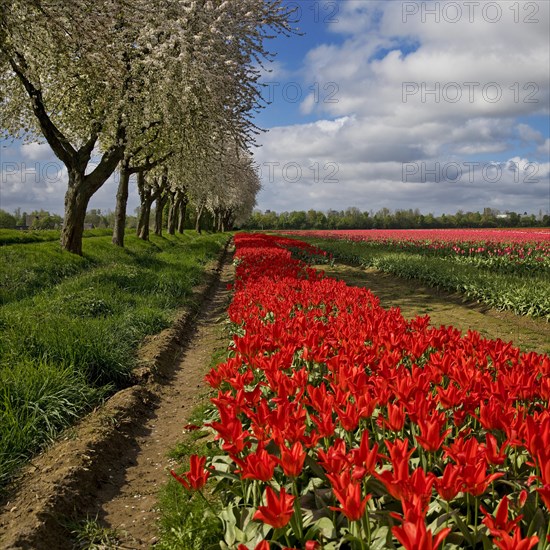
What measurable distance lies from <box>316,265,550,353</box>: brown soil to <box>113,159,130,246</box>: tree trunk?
39.0 ft

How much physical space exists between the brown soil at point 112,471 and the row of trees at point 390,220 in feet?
336

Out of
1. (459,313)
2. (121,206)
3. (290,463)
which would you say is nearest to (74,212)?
(121,206)

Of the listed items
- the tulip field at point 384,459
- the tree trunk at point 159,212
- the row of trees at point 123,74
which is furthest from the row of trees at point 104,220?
the tulip field at point 384,459

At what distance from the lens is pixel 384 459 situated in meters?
3.21

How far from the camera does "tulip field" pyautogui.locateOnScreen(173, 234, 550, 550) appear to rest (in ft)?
7.47

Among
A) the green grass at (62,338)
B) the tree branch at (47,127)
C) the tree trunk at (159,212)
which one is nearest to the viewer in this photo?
the green grass at (62,338)

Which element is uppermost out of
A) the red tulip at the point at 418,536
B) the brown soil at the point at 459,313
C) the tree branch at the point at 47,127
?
the tree branch at the point at 47,127

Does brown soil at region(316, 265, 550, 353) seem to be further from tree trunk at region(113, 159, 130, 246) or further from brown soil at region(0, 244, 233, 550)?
tree trunk at region(113, 159, 130, 246)

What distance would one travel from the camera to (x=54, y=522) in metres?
3.67

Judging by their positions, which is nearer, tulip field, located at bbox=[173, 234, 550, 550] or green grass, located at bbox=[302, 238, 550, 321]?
tulip field, located at bbox=[173, 234, 550, 550]

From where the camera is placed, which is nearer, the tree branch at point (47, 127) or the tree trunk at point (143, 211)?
the tree branch at point (47, 127)

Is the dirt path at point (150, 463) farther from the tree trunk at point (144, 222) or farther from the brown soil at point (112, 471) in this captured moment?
the tree trunk at point (144, 222)

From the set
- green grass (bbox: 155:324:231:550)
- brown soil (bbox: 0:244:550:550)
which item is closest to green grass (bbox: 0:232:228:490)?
brown soil (bbox: 0:244:550:550)

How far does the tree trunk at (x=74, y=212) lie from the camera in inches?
727
